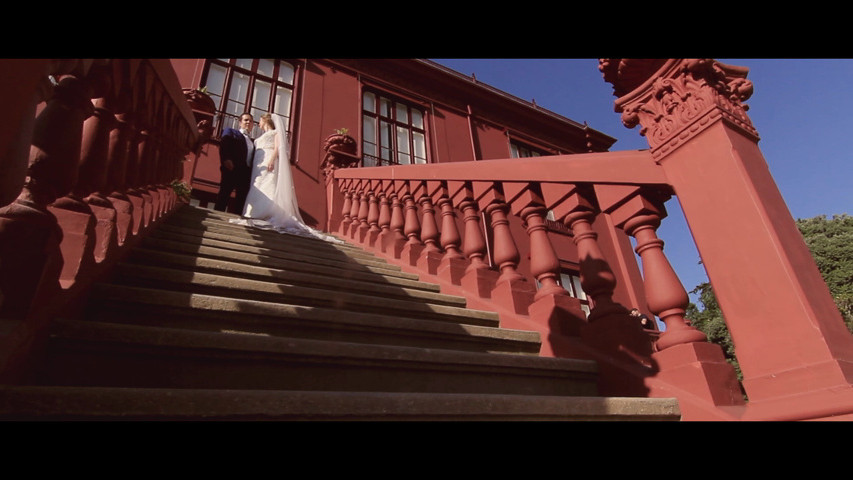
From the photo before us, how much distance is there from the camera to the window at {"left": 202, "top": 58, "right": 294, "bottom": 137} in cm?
796

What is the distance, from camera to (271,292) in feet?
6.89

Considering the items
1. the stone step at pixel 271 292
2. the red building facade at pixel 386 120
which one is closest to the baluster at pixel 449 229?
the stone step at pixel 271 292

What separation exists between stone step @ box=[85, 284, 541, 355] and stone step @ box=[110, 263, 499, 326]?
0.30 metres

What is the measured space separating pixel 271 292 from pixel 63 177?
40.2 inches

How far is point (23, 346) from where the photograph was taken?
3.35 feet

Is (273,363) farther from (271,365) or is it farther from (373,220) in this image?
(373,220)

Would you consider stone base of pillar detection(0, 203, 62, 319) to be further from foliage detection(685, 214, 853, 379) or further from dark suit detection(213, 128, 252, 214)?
foliage detection(685, 214, 853, 379)

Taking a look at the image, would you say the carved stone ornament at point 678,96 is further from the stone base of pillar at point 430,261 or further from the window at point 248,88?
the window at point 248,88

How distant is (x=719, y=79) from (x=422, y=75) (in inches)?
392

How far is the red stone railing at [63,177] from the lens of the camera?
856 mm

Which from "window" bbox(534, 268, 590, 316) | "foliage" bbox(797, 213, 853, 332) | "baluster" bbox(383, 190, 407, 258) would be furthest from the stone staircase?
"foliage" bbox(797, 213, 853, 332)

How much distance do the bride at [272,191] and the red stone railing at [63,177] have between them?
2.63 meters
